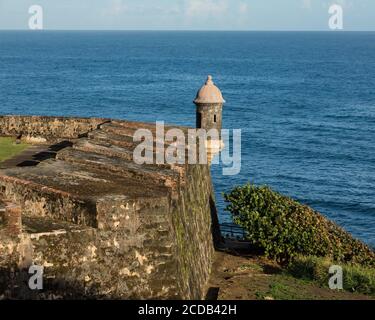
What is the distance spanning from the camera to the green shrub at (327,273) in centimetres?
2053

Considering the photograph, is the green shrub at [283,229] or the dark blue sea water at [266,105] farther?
the dark blue sea water at [266,105]

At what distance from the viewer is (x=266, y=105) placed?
86000 mm

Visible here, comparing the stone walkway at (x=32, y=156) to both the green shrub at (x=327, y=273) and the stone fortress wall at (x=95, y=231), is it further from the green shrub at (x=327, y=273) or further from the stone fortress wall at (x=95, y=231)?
the green shrub at (x=327, y=273)

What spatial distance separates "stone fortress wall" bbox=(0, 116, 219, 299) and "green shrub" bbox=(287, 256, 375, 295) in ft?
20.7

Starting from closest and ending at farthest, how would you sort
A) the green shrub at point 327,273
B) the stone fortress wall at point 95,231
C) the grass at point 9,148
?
the stone fortress wall at point 95,231 → the green shrub at point 327,273 → the grass at point 9,148

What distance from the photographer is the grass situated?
22.4 meters

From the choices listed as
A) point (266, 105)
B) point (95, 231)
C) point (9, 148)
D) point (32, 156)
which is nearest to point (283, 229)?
point (32, 156)

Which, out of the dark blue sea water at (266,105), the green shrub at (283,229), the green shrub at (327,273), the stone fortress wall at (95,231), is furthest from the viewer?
the dark blue sea water at (266,105)

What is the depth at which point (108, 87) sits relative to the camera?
4085 inches

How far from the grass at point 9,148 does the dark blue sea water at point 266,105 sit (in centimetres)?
1799

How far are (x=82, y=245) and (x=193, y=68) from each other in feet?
412

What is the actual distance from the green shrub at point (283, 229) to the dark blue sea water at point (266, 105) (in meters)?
14.4

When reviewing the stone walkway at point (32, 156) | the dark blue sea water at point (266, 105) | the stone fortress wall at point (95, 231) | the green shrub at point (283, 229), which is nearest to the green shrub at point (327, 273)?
the green shrub at point (283, 229)

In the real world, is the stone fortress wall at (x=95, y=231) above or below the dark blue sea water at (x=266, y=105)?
above
